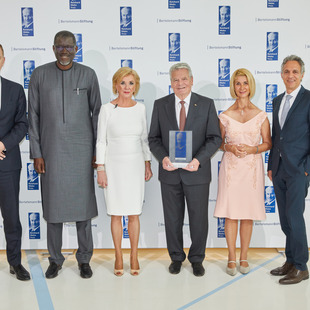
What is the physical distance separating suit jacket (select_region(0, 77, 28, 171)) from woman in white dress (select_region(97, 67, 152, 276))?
2.18ft

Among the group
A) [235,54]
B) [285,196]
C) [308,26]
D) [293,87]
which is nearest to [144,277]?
[285,196]

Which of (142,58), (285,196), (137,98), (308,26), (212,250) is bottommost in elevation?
(212,250)

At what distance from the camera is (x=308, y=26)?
3994 mm

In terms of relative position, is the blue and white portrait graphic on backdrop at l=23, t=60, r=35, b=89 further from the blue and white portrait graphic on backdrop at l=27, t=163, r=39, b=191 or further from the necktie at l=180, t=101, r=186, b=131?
the necktie at l=180, t=101, r=186, b=131

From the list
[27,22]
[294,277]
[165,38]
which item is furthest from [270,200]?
[27,22]

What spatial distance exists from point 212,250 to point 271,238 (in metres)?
0.63

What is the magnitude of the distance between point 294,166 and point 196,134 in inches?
32.6

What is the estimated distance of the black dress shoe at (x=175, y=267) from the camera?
11.8 feet

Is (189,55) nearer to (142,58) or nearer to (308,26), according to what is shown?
(142,58)

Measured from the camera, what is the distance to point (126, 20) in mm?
4000

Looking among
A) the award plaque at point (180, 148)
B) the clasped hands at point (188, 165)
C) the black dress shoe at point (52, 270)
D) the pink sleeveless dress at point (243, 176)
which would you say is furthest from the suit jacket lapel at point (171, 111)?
the black dress shoe at point (52, 270)

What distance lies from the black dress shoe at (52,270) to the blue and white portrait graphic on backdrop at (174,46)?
7.34ft

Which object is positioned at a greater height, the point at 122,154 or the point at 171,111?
the point at 171,111

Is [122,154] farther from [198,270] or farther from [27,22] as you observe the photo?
[27,22]
